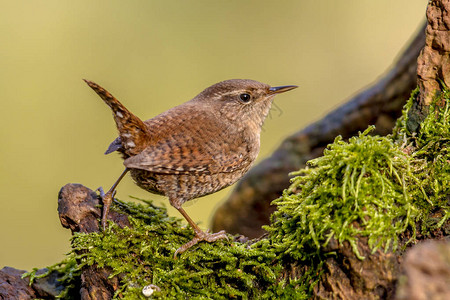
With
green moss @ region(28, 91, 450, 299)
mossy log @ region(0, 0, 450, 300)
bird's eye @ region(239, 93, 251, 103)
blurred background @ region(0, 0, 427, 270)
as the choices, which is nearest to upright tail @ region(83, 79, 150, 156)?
mossy log @ region(0, 0, 450, 300)

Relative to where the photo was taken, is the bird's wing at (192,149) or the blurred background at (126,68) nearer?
the bird's wing at (192,149)

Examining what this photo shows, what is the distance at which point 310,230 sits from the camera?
232cm

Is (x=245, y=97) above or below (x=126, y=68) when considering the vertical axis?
below

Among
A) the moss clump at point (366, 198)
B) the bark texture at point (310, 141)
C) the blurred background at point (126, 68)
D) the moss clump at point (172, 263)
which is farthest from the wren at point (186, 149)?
the blurred background at point (126, 68)

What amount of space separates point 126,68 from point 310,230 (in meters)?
6.91

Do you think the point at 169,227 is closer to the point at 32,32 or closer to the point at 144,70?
the point at 144,70

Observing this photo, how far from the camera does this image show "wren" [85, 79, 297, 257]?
118 inches

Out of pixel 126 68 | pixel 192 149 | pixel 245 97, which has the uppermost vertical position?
pixel 126 68

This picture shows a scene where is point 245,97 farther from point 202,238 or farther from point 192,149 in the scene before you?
point 202,238

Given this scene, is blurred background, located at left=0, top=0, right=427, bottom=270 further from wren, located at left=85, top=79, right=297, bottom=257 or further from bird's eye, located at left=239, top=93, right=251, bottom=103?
wren, located at left=85, top=79, right=297, bottom=257

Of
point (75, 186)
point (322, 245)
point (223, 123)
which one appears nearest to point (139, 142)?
point (75, 186)

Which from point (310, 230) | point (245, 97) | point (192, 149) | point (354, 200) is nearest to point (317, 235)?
point (310, 230)

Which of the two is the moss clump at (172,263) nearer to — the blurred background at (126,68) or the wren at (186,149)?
the wren at (186,149)

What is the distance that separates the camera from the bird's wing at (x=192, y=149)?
9.98ft
